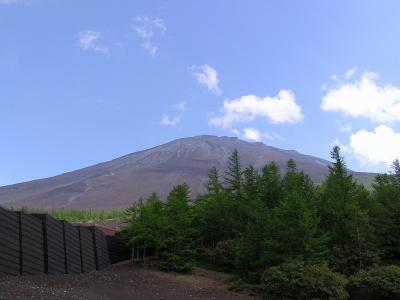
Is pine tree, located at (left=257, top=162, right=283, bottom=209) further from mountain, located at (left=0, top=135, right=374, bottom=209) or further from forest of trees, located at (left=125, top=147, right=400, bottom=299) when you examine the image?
mountain, located at (left=0, top=135, right=374, bottom=209)

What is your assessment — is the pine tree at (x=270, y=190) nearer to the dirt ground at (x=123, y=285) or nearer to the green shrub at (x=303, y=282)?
the dirt ground at (x=123, y=285)

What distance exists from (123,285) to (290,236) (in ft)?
31.2

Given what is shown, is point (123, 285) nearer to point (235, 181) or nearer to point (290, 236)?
point (290, 236)

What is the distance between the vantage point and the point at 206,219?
3912 cm

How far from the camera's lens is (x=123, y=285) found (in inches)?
947

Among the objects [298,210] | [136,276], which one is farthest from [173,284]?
[298,210]

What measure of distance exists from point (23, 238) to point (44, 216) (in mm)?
2722

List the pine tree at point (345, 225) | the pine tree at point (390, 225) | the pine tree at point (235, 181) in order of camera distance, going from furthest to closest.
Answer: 1. the pine tree at point (235, 181)
2. the pine tree at point (390, 225)
3. the pine tree at point (345, 225)

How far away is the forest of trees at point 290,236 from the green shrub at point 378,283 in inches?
1.8

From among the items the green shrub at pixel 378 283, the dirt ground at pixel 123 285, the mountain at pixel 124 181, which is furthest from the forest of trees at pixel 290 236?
the mountain at pixel 124 181

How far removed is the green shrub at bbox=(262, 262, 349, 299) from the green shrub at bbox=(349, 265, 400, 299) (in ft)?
2.51

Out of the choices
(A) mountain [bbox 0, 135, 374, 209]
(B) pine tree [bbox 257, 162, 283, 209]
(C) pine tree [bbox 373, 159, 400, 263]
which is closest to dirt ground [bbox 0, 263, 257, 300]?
(B) pine tree [bbox 257, 162, 283, 209]

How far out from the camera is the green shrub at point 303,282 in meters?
24.4

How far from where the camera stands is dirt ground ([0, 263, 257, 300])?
631 inches
